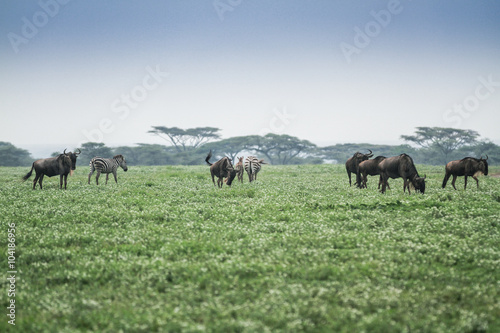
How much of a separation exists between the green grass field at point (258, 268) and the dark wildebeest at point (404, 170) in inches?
151

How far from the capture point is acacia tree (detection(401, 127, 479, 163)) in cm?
9444

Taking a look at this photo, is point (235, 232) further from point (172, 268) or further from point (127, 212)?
point (127, 212)

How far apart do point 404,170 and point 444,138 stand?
3400 inches

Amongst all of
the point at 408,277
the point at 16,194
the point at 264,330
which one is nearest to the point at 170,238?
the point at 264,330

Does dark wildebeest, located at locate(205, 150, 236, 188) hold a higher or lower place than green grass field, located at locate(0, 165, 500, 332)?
higher

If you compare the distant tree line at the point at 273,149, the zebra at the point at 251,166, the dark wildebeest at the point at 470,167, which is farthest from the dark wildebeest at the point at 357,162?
the distant tree line at the point at 273,149

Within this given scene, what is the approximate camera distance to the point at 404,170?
20688 mm

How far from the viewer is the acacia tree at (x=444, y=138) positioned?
310 ft

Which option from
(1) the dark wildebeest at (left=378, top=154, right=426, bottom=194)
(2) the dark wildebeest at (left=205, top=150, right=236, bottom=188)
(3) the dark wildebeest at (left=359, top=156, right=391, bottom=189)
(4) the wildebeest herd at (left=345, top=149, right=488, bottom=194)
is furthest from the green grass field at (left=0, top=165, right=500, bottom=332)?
(2) the dark wildebeest at (left=205, top=150, right=236, bottom=188)

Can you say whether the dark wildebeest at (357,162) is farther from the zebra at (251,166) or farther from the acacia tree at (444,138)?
the acacia tree at (444,138)

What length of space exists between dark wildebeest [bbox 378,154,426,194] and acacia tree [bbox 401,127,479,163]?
268 feet

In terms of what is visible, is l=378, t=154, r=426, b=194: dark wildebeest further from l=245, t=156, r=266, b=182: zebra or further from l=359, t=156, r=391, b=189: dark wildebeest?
l=245, t=156, r=266, b=182: zebra

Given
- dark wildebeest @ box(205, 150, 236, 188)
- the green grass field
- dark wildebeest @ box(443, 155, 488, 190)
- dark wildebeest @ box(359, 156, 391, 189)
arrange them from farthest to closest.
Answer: dark wildebeest @ box(205, 150, 236, 188) < dark wildebeest @ box(359, 156, 391, 189) < dark wildebeest @ box(443, 155, 488, 190) < the green grass field

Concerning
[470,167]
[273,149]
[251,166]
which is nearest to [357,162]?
[470,167]
